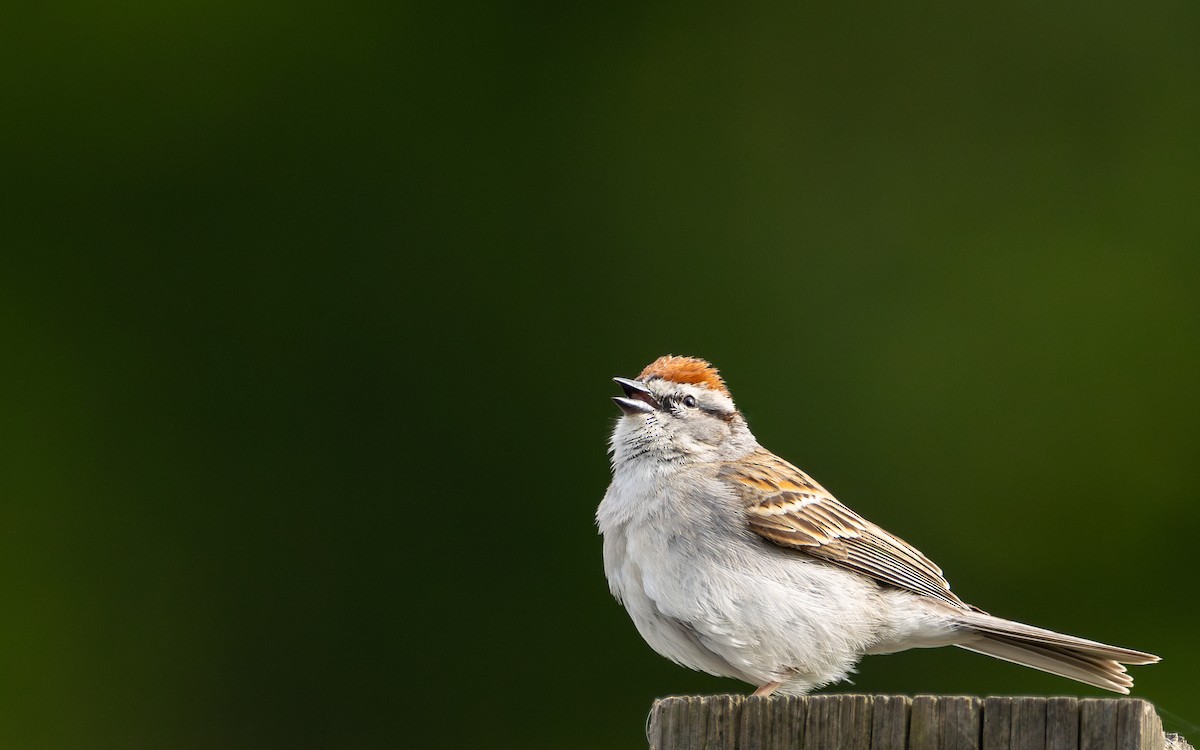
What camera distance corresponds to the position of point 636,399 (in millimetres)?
5961

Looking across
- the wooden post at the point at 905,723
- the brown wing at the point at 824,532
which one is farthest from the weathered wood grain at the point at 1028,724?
the brown wing at the point at 824,532

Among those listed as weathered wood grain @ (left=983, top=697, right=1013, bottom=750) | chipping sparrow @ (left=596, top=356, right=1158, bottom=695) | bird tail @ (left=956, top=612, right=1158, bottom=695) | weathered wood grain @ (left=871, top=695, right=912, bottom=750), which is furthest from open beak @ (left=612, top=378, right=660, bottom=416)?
weathered wood grain @ (left=983, top=697, right=1013, bottom=750)

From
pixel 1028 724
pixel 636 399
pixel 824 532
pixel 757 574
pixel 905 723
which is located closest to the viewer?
pixel 1028 724

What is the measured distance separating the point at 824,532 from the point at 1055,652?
3.32 ft

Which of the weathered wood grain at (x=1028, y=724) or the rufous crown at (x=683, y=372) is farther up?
the rufous crown at (x=683, y=372)

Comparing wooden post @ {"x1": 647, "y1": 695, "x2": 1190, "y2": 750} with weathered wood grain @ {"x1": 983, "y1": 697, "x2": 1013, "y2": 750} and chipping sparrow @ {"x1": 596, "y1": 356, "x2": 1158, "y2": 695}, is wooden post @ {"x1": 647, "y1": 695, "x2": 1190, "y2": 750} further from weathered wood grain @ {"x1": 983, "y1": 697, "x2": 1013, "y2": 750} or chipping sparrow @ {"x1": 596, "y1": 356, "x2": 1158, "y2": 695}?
chipping sparrow @ {"x1": 596, "y1": 356, "x2": 1158, "y2": 695}

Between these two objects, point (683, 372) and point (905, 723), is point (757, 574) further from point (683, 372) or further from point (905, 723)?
point (905, 723)

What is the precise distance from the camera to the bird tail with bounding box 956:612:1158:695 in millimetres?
4840

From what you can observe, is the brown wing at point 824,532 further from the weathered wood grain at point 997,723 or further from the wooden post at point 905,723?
the weathered wood grain at point 997,723

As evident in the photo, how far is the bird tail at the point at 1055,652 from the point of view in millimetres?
4840

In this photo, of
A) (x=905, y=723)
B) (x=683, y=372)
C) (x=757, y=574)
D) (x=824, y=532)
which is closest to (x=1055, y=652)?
(x=824, y=532)

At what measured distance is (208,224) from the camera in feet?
33.1

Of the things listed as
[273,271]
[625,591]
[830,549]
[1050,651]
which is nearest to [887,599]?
[830,549]

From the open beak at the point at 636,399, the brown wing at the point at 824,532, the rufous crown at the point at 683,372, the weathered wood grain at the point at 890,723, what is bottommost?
the weathered wood grain at the point at 890,723
